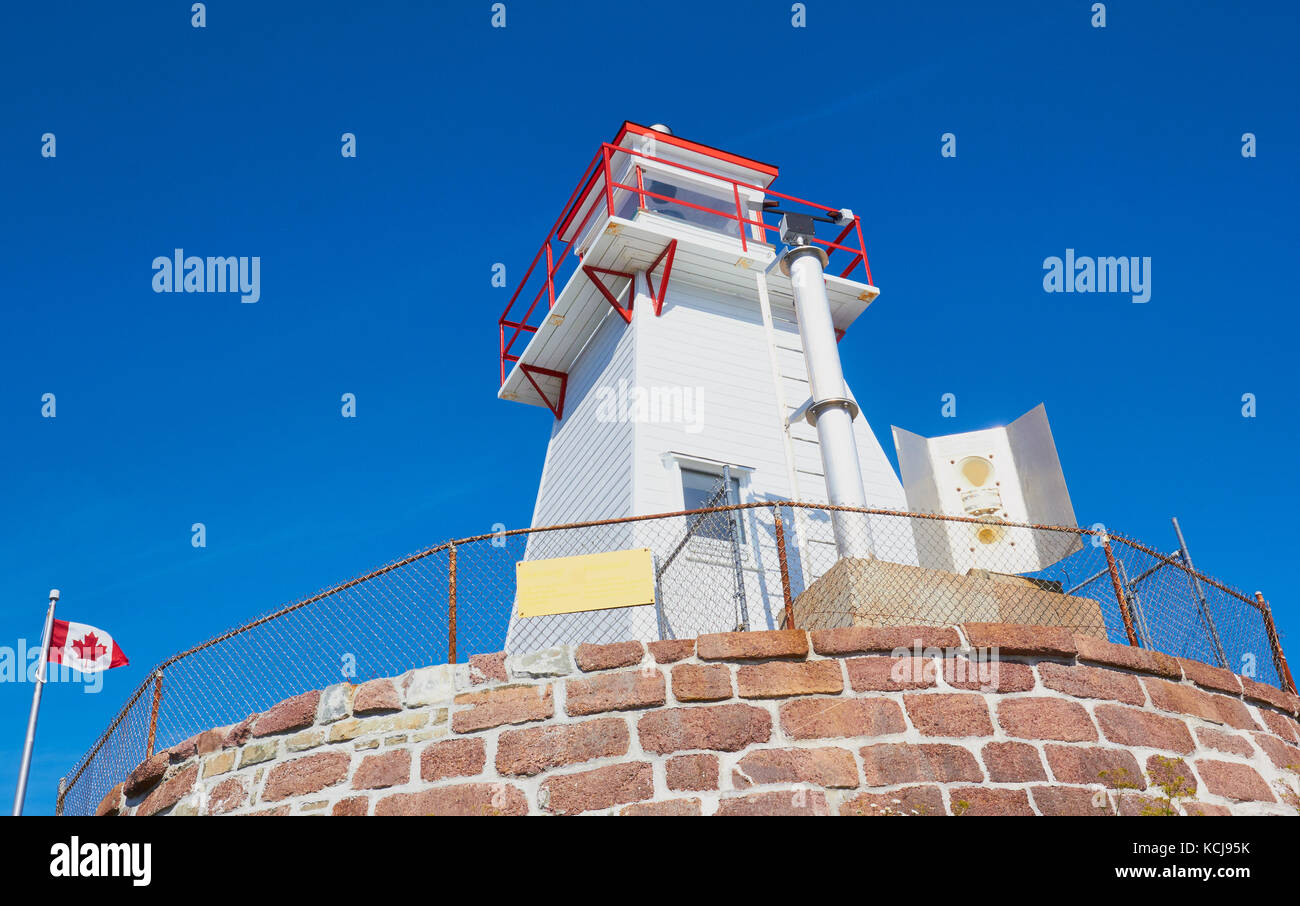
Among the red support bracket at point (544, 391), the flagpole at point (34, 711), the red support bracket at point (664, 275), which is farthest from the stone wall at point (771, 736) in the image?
the red support bracket at point (544, 391)

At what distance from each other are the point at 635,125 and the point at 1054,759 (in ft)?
35.7

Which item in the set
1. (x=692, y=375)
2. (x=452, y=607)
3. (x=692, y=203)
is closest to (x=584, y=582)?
(x=452, y=607)

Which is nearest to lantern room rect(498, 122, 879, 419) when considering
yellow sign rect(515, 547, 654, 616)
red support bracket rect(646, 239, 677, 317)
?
red support bracket rect(646, 239, 677, 317)

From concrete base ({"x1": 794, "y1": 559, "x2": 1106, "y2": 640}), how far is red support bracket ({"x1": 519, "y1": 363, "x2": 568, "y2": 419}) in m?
7.16

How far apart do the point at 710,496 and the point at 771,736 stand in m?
5.00

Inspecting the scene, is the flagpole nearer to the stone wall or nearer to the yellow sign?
the stone wall

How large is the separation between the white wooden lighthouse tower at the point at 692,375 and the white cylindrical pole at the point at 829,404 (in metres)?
0.02

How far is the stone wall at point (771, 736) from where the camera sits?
6.95 m

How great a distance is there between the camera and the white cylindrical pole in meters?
9.28

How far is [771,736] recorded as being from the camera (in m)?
7.12

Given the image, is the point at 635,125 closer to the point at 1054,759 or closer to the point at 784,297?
the point at 784,297
